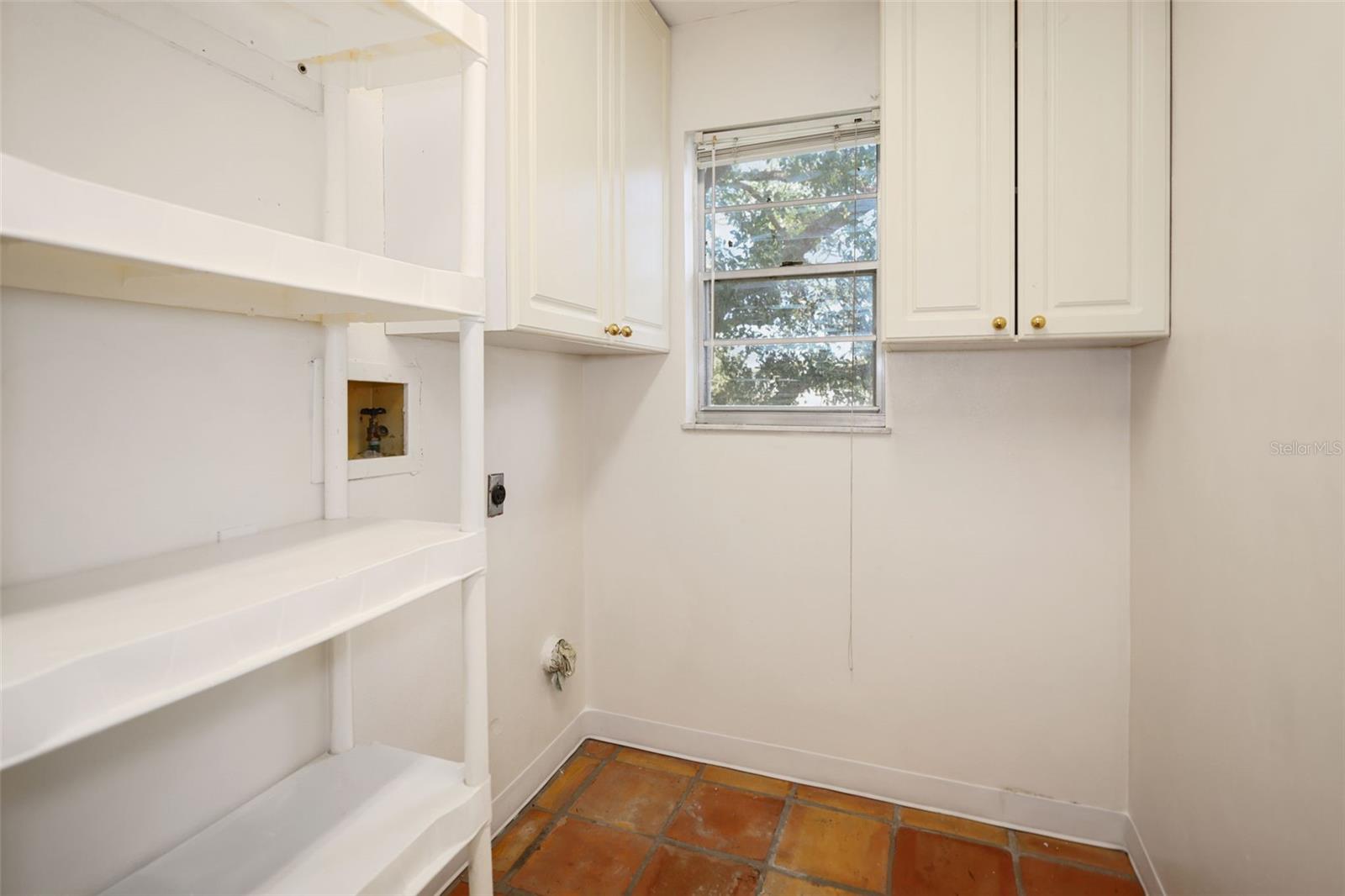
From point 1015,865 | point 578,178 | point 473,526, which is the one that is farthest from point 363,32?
point 1015,865

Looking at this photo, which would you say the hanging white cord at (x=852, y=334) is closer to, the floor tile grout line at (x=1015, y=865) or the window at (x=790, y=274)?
the window at (x=790, y=274)

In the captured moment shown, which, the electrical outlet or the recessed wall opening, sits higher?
the recessed wall opening

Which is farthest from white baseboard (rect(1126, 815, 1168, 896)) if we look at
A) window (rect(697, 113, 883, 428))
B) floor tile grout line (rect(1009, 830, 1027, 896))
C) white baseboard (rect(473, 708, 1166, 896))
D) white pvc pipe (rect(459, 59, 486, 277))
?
white pvc pipe (rect(459, 59, 486, 277))

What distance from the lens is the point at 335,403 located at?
126 centimetres

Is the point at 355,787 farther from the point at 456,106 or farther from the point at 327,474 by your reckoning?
the point at 456,106

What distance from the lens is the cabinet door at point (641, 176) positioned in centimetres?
183

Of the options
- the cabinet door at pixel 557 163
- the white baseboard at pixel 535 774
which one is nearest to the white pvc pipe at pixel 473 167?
the cabinet door at pixel 557 163

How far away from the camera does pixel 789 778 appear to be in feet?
7.04

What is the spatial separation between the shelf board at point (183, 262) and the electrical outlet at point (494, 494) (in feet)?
2.63

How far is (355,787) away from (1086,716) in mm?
1904

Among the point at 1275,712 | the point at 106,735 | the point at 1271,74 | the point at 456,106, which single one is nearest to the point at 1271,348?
the point at 1271,74

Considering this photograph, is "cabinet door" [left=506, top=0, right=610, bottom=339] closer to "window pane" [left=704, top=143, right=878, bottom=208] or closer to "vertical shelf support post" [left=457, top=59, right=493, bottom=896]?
"vertical shelf support post" [left=457, top=59, right=493, bottom=896]

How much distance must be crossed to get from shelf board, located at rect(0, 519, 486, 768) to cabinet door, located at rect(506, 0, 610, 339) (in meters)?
0.63

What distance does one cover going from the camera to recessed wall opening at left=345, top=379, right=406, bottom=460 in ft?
4.58
